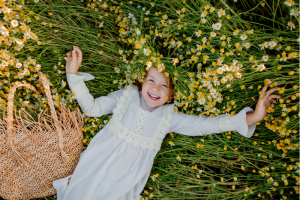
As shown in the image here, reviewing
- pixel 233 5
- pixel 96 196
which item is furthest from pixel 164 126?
pixel 233 5

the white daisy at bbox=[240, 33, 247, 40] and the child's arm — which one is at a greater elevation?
the white daisy at bbox=[240, 33, 247, 40]

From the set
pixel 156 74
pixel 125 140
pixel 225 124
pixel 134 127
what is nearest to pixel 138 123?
pixel 134 127

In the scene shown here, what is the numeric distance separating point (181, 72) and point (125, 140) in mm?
865

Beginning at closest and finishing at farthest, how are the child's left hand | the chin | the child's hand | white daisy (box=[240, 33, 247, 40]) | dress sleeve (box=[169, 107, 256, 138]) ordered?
white daisy (box=[240, 33, 247, 40]) → the child's left hand → dress sleeve (box=[169, 107, 256, 138]) → the chin → the child's hand

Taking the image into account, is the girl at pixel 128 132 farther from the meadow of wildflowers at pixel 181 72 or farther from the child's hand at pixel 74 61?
the meadow of wildflowers at pixel 181 72

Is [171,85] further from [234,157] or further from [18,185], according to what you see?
[18,185]

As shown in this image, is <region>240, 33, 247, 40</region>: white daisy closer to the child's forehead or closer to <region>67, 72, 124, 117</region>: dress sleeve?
the child's forehead

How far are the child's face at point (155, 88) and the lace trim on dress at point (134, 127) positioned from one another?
17 centimetres

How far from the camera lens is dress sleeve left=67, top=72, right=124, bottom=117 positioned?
82.2 inches

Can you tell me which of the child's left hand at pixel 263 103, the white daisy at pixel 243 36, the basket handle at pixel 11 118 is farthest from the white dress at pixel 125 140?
the white daisy at pixel 243 36

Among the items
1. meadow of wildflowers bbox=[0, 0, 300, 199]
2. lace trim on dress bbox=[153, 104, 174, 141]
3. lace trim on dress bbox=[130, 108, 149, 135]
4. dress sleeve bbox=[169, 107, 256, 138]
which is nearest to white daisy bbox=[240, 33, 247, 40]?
meadow of wildflowers bbox=[0, 0, 300, 199]

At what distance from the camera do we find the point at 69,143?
2.03 m

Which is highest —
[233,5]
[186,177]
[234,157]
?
[233,5]

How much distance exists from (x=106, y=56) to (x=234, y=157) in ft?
5.78
